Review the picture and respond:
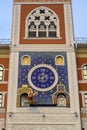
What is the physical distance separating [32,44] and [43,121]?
7681 mm

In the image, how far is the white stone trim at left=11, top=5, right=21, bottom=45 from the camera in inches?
1236

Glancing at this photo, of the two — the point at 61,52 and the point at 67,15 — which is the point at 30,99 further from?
the point at 67,15

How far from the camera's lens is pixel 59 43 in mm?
31109

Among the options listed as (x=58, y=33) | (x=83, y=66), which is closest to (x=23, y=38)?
(x=58, y=33)

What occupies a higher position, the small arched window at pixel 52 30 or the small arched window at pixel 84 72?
the small arched window at pixel 52 30

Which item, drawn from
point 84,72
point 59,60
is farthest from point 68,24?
point 84,72

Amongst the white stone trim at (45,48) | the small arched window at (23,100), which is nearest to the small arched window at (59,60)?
the white stone trim at (45,48)

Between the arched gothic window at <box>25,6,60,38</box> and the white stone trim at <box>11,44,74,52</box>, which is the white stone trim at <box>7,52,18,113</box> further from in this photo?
the arched gothic window at <box>25,6,60,38</box>

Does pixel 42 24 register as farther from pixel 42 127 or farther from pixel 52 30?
pixel 42 127

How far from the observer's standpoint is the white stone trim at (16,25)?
31398 millimetres

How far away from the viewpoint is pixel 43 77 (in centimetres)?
2922

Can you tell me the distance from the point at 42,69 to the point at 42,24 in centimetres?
527

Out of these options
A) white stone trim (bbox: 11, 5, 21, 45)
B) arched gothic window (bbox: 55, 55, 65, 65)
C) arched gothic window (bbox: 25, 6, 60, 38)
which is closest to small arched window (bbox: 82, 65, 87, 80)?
arched gothic window (bbox: 55, 55, 65, 65)

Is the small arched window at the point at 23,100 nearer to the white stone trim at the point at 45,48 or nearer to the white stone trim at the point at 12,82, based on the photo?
the white stone trim at the point at 12,82
